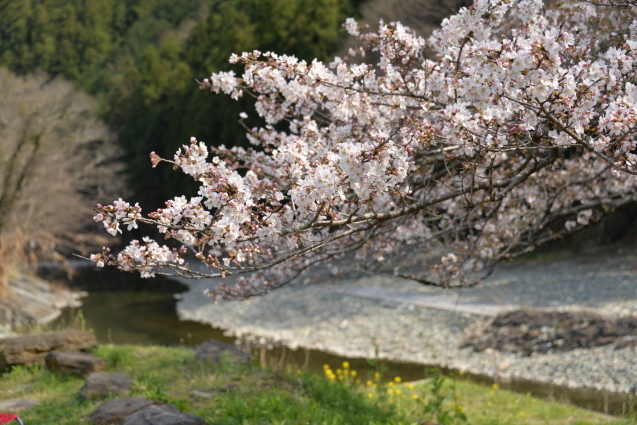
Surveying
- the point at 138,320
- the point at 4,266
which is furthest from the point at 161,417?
the point at 4,266

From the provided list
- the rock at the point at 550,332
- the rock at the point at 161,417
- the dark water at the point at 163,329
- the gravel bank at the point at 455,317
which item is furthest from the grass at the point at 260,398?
the rock at the point at 550,332

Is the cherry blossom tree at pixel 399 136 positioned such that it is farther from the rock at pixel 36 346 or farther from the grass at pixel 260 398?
the rock at pixel 36 346

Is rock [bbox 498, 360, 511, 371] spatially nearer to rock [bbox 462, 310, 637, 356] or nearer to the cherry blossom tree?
rock [bbox 462, 310, 637, 356]

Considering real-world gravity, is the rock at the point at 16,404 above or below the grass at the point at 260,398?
below

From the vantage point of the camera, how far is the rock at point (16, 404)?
4863 mm

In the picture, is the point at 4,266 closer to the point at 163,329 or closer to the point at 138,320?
the point at 138,320

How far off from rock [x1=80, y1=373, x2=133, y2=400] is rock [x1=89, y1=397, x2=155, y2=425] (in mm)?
649

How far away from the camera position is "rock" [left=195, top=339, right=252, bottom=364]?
603 cm

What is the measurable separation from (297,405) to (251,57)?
2.77 meters

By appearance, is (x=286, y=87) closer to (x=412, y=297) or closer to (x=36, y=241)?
(x=412, y=297)

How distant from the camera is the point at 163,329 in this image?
568 inches

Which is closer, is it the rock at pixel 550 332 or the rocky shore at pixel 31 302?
the rock at pixel 550 332

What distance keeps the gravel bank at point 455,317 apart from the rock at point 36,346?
14.9ft

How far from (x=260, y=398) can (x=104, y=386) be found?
1457 mm
